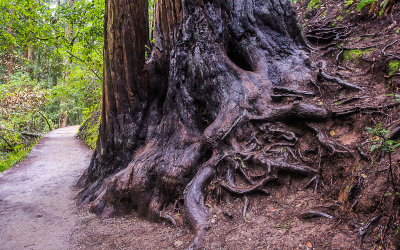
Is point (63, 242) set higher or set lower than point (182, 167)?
lower

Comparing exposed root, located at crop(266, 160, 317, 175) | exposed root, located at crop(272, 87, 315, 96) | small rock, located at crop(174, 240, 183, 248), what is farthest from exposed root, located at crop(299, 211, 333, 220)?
→ exposed root, located at crop(272, 87, 315, 96)

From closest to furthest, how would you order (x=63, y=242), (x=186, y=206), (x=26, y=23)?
(x=186, y=206) < (x=63, y=242) < (x=26, y=23)

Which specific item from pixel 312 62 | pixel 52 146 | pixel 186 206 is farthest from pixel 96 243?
pixel 52 146

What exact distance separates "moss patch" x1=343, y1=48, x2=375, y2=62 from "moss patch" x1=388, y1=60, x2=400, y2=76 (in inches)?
40.9

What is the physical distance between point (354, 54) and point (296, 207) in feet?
13.0

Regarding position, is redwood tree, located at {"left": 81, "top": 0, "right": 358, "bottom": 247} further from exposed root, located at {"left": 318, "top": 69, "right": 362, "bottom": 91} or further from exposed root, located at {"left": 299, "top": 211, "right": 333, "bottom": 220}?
exposed root, located at {"left": 299, "top": 211, "right": 333, "bottom": 220}

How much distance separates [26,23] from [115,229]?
765cm

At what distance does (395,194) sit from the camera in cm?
209

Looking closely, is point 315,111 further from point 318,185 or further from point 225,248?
point 225,248

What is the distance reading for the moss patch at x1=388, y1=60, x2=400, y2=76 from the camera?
3992 mm

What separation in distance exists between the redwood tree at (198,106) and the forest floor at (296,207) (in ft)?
0.78

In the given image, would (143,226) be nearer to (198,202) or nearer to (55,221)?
(198,202)

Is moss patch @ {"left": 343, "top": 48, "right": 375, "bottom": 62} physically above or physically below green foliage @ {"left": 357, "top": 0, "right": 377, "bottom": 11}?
below

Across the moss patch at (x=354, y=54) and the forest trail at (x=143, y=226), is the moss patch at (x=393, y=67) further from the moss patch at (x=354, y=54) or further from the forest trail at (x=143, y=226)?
the forest trail at (x=143, y=226)
